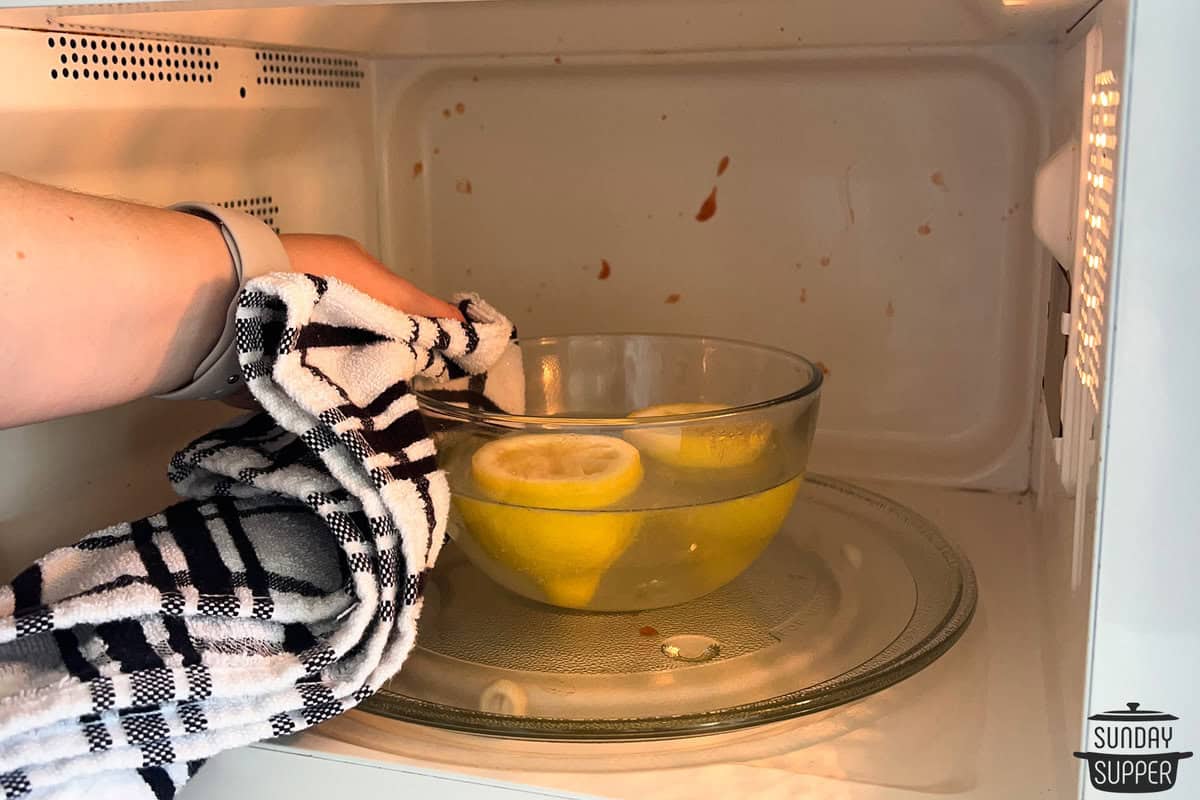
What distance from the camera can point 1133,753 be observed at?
391 mm

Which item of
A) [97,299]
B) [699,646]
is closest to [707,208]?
[699,646]

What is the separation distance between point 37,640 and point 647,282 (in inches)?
22.5

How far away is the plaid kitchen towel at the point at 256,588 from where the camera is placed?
1.45ft

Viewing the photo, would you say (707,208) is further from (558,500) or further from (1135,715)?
(1135,715)

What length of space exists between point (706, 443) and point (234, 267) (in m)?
0.25

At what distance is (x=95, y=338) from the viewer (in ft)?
1.58

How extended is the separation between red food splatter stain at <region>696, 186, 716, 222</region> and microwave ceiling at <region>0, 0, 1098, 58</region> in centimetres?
11

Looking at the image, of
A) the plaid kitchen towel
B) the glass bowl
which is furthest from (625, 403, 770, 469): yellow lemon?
the plaid kitchen towel

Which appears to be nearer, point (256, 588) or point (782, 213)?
point (256, 588)

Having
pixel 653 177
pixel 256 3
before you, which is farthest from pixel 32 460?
pixel 653 177

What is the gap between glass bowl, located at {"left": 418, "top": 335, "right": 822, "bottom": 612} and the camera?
56 cm

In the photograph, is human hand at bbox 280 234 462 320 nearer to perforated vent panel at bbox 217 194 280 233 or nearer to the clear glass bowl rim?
the clear glass bowl rim

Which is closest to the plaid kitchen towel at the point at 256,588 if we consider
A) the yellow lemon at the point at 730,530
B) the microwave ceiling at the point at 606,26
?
the yellow lemon at the point at 730,530

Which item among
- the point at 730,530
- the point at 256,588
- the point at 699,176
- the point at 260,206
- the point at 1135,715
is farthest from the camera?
the point at 699,176
